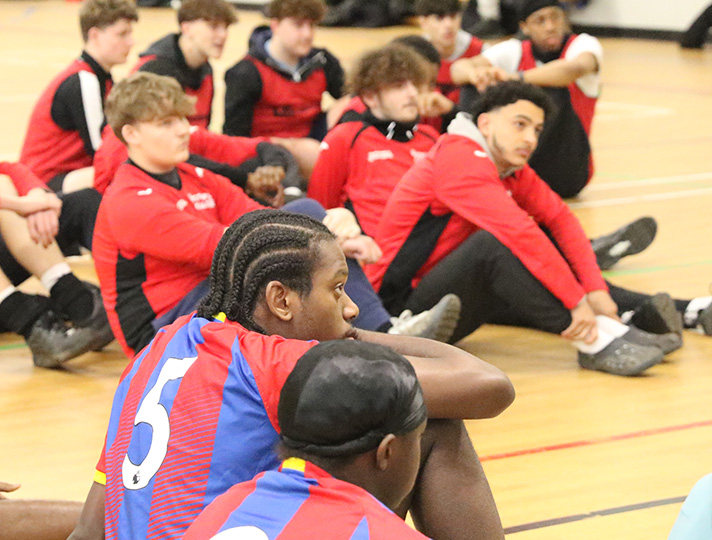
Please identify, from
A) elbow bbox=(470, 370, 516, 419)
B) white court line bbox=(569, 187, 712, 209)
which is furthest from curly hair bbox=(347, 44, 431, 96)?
elbow bbox=(470, 370, 516, 419)

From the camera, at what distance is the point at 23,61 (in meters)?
13.6

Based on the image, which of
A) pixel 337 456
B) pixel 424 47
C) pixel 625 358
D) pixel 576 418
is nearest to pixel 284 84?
pixel 424 47

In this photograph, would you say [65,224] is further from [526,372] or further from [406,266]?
[526,372]

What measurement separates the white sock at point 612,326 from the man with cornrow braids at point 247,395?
5.77ft

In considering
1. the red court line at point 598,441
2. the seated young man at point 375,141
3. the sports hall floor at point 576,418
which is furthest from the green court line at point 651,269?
the red court line at point 598,441

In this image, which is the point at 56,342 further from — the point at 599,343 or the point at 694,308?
the point at 694,308

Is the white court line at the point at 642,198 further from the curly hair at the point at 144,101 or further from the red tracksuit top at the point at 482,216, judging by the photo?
the curly hair at the point at 144,101

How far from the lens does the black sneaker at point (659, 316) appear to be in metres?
3.99

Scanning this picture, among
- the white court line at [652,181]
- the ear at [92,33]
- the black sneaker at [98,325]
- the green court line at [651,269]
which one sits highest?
the ear at [92,33]

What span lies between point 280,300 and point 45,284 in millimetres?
2459

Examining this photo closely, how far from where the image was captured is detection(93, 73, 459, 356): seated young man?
11.6 feet

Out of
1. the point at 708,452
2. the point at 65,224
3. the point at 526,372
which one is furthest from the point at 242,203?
the point at 708,452

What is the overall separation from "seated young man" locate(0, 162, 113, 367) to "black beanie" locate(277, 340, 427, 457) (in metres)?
2.69

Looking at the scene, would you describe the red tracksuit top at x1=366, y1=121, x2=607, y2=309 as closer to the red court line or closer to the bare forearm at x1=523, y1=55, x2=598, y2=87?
the red court line
